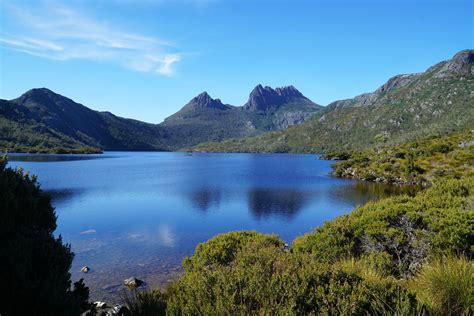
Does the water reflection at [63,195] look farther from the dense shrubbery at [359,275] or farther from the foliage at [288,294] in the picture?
the foliage at [288,294]

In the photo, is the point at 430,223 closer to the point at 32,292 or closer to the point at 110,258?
the point at 32,292

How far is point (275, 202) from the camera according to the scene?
44.1 m

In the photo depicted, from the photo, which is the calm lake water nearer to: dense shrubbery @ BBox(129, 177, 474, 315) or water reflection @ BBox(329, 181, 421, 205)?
water reflection @ BBox(329, 181, 421, 205)

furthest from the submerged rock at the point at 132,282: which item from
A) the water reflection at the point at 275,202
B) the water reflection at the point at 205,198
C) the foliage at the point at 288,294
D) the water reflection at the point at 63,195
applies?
the water reflection at the point at 63,195

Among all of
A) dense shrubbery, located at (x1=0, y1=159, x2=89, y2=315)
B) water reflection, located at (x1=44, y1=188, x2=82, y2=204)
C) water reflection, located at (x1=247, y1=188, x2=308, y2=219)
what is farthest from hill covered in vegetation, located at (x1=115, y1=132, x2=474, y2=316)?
A: water reflection, located at (x1=44, y1=188, x2=82, y2=204)

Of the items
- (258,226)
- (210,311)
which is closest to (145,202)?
(258,226)

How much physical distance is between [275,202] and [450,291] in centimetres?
3707

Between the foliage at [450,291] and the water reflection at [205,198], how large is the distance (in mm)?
32994

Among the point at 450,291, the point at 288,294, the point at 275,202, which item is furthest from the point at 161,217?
the point at 450,291

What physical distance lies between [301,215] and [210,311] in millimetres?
31904

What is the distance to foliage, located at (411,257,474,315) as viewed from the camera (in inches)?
267

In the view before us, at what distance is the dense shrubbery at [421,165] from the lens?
200ft

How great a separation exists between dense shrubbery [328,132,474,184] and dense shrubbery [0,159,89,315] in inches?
2454

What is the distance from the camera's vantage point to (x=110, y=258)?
2195cm
